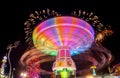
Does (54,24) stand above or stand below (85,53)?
above

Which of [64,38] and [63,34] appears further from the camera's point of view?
[64,38]

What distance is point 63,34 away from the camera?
33.6 metres

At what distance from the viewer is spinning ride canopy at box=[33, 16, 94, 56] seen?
31750mm

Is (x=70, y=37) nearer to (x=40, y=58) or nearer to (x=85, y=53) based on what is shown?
(x=85, y=53)

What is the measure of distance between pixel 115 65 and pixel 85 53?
16.1 feet

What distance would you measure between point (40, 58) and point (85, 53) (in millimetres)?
6866

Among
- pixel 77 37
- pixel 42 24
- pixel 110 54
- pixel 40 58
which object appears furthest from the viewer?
pixel 40 58

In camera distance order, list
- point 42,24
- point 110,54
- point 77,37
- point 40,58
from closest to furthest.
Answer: point 42,24, point 77,37, point 110,54, point 40,58

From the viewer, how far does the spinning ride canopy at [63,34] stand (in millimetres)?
31750

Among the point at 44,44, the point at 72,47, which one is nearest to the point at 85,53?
the point at 72,47

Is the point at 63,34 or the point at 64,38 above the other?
the point at 63,34

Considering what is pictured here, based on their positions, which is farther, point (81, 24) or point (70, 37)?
point (70, 37)

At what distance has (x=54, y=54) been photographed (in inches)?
1529

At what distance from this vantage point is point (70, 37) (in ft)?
112
